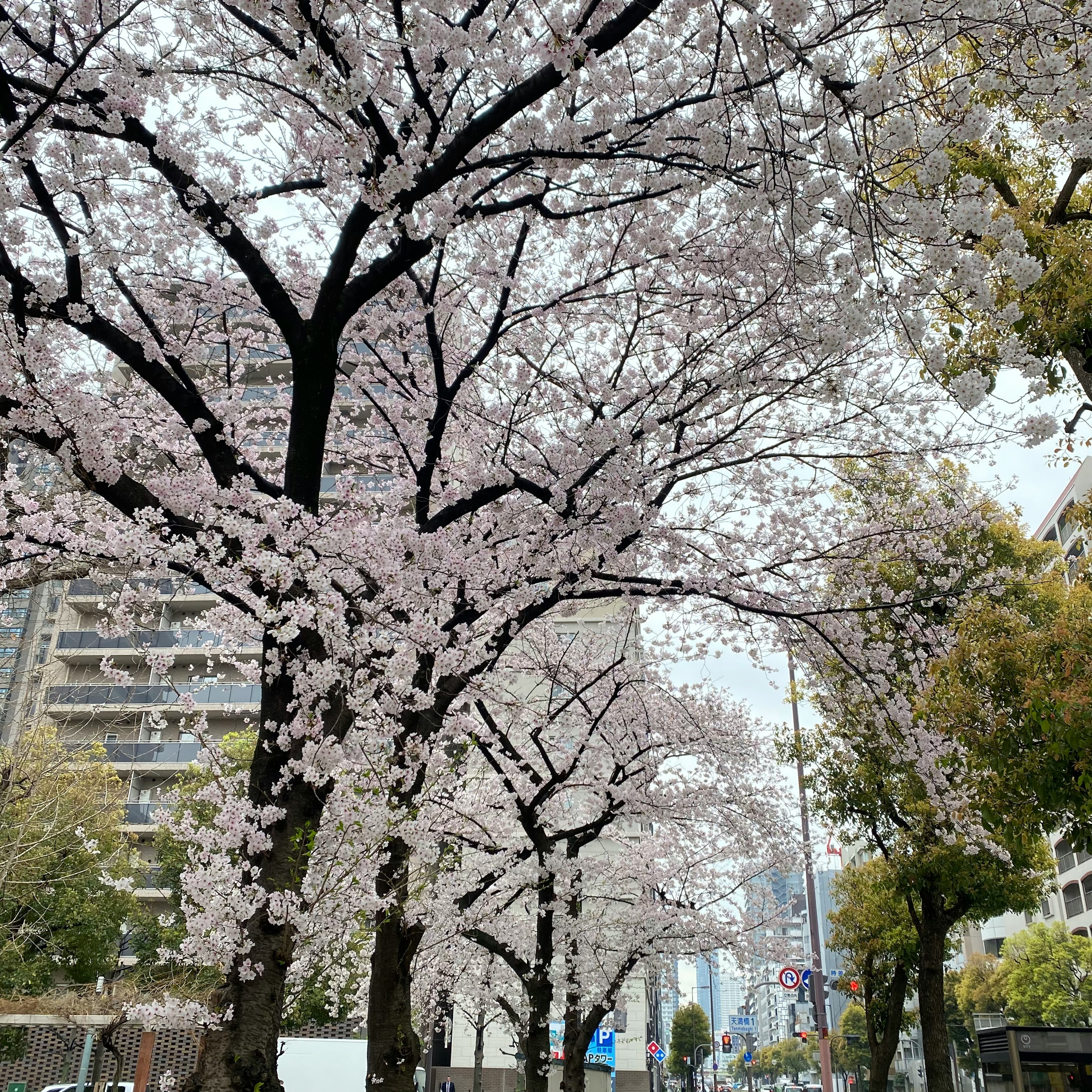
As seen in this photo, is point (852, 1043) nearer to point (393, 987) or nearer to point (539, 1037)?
point (539, 1037)

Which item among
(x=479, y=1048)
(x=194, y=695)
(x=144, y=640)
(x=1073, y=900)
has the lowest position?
(x=479, y=1048)

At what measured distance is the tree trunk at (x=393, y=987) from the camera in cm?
737

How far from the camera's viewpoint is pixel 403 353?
9.38 m

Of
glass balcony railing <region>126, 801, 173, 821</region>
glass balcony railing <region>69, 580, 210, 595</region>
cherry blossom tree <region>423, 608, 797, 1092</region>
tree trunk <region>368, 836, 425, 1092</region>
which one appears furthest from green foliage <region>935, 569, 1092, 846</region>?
glass balcony railing <region>126, 801, 173, 821</region>

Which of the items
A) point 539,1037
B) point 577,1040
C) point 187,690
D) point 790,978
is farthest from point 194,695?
point 539,1037

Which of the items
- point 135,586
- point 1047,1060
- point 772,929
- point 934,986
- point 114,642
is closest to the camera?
point 135,586

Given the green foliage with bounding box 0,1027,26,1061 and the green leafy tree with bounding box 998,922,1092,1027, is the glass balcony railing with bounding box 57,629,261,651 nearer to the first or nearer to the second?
the green foliage with bounding box 0,1027,26,1061

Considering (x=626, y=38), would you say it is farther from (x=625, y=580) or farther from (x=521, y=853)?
(x=521, y=853)

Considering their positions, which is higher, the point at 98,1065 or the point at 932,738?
the point at 932,738

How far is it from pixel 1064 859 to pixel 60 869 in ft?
142

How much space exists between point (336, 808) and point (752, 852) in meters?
11.3

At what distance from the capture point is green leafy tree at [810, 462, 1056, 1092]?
27.9ft

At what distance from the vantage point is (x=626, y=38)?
6273 mm

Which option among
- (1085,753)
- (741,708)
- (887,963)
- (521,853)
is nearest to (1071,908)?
(887,963)
